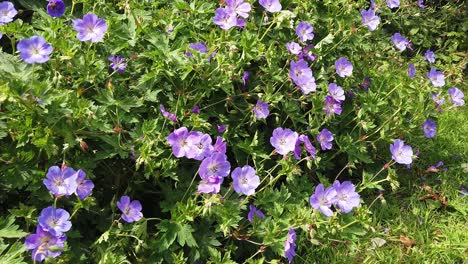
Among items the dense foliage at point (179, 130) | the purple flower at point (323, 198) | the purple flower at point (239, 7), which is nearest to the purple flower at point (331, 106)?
the dense foliage at point (179, 130)

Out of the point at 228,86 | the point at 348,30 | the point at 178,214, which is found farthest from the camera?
the point at 348,30

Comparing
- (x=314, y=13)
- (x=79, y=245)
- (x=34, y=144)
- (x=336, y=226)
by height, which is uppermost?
(x=34, y=144)

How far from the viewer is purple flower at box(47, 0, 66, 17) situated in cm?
204

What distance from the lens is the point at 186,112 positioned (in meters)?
2.21

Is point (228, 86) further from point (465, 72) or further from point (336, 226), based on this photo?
point (465, 72)

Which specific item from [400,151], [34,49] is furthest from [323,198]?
[34,49]

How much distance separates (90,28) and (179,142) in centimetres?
55

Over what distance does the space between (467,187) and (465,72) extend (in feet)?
5.75

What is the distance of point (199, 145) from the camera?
2047 mm

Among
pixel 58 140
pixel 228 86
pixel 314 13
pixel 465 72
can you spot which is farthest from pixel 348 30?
pixel 465 72

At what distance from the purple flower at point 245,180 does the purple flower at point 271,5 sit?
75cm

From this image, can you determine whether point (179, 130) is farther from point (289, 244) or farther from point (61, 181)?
point (289, 244)

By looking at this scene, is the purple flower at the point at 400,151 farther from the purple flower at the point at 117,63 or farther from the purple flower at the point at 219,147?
the purple flower at the point at 117,63

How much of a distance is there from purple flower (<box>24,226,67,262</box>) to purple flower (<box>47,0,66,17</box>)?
84 centimetres
